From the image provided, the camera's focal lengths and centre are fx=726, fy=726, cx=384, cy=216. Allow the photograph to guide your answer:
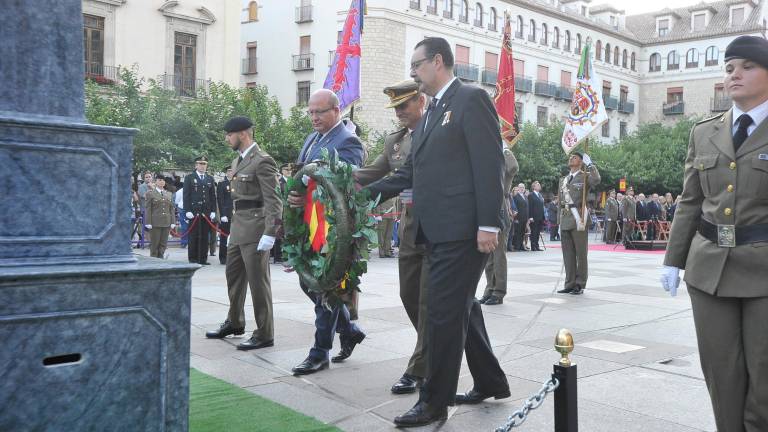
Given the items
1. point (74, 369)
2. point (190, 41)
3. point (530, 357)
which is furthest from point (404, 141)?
point (190, 41)

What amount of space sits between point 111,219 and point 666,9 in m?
68.0

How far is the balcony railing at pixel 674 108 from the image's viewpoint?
61.0 meters

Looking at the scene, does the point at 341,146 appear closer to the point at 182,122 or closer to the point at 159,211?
the point at 159,211

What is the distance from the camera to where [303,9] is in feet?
140

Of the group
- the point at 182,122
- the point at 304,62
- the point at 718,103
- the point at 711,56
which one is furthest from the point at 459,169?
the point at 711,56

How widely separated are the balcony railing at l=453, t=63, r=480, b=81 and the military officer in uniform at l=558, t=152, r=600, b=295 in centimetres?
3354

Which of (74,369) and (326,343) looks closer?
(74,369)

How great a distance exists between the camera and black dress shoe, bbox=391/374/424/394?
4.83m

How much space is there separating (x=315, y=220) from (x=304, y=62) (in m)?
38.6

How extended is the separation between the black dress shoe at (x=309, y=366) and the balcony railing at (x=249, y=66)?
138ft

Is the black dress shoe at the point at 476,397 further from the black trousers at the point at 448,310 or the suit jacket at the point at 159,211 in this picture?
the suit jacket at the point at 159,211

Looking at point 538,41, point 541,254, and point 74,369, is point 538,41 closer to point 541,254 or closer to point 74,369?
point 541,254

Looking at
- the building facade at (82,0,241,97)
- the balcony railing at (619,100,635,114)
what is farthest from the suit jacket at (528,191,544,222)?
the balcony railing at (619,100,635,114)

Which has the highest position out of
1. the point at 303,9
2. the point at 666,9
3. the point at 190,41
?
the point at 666,9
